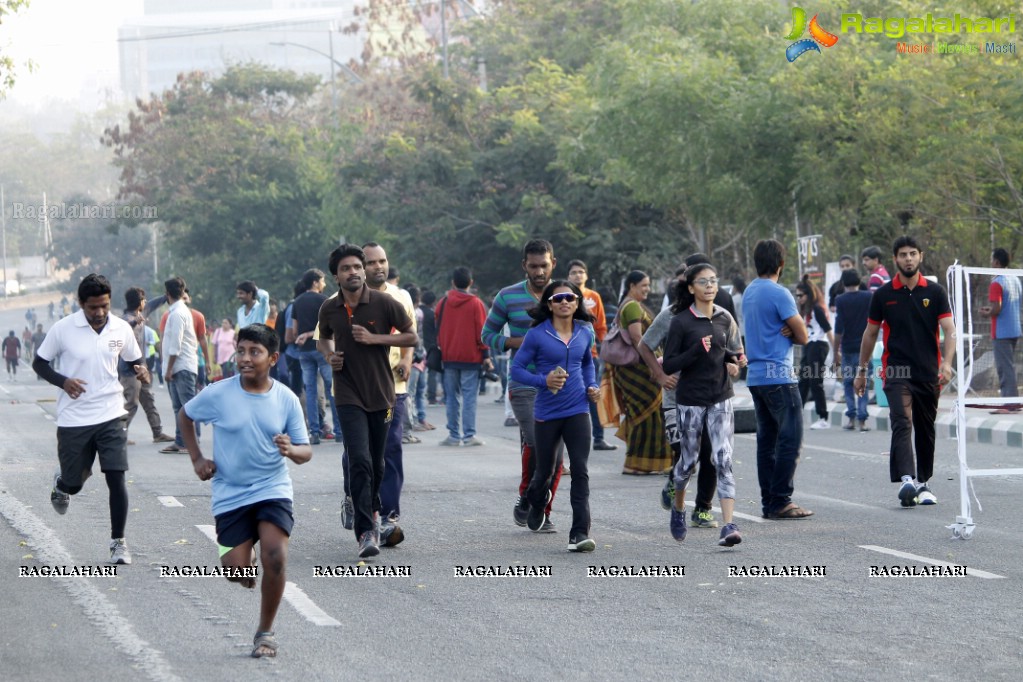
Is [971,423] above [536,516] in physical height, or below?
below

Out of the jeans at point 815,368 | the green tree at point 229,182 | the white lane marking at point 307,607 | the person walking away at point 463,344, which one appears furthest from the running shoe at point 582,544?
the green tree at point 229,182

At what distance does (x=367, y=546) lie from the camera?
Answer: 908 centimetres

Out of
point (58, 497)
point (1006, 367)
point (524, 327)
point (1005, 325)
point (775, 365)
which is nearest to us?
point (58, 497)

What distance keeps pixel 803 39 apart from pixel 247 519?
866 inches

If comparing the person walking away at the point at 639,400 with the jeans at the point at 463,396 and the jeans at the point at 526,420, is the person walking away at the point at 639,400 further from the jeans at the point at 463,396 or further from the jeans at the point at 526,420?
the jeans at the point at 463,396

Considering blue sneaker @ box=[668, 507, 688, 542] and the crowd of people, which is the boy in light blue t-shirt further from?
blue sneaker @ box=[668, 507, 688, 542]

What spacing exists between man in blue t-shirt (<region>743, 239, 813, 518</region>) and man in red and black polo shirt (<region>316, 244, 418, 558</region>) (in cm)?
253

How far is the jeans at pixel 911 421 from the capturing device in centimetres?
1082

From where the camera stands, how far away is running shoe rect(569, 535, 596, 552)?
9328 millimetres

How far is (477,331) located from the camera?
1711cm

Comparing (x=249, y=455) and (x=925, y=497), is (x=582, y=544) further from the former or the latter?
(x=925, y=497)

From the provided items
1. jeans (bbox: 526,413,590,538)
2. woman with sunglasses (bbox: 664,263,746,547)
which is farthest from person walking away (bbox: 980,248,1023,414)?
jeans (bbox: 526,413,590,538)

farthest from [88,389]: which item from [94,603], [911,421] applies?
[911,421]

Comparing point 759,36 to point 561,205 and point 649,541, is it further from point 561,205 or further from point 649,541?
point 649,541
